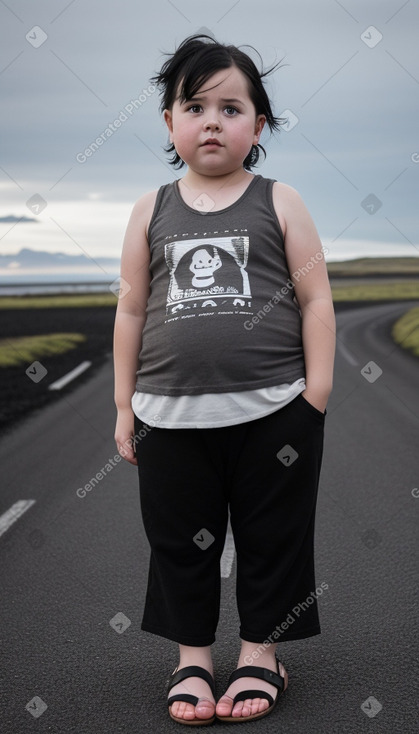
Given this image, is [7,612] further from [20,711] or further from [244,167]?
[244,167]

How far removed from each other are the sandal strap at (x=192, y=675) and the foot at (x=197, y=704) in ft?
0.05

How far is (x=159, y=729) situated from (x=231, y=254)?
1602mm

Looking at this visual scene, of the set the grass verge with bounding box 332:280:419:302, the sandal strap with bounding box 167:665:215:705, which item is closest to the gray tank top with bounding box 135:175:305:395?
the sandal strap with bounding box 167:665:215:705

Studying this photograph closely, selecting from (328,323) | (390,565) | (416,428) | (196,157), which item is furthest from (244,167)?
(416,428)

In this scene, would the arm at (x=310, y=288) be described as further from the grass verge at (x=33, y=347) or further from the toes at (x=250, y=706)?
the grass verge at (x=33, y=347)

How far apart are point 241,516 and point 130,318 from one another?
809 millimetres

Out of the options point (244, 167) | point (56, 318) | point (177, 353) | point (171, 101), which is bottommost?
point (56, 318)

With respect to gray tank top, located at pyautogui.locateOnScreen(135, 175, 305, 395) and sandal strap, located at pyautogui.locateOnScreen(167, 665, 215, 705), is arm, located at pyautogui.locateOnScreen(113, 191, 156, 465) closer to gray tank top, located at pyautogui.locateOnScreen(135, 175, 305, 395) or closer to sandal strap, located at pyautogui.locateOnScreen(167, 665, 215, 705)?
gray tank top, located at pyautogui.locateOnScreen(135, 175, 305, 395)

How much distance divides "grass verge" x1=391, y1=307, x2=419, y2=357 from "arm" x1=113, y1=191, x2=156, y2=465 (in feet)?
40.1

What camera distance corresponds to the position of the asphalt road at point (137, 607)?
3383mm

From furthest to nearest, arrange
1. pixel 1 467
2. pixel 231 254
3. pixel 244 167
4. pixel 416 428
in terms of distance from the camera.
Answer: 1. pixel 416 428
2. pixel 1 467
3. pixel 244 167
4. pixel 231 254

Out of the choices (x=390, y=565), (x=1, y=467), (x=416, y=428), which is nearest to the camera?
(x=390, y=565)

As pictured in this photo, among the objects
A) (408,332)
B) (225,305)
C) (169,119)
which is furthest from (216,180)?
(408,332)

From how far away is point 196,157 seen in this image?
10.7ft
